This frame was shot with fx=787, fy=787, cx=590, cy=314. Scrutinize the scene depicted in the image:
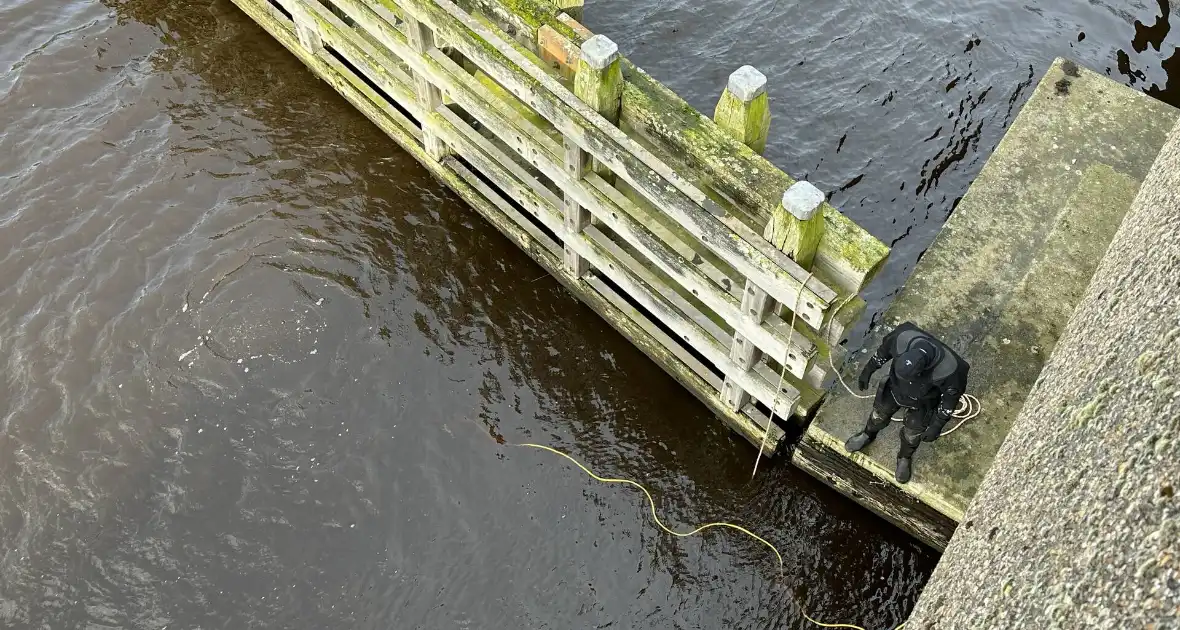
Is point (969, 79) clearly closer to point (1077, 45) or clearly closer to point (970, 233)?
point (1077, 45)

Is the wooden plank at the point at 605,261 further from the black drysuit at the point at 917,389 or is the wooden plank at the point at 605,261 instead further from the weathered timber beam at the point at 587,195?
the black drysuit at the point at 917,389

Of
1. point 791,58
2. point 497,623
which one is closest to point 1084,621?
point 497,623

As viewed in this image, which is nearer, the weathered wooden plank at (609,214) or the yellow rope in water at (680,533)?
the weathered wooden plank at (609,214)

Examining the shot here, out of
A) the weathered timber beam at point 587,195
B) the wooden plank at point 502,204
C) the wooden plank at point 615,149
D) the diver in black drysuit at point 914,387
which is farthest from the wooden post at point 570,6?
the diver in black drysuit at point 914,387

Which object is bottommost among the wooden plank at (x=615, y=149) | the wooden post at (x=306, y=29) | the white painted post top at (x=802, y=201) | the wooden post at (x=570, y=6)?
the wooden post at (x=306, y=29)

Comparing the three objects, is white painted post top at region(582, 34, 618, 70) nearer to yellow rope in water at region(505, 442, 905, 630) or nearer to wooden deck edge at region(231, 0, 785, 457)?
wooden deck edge at region(231, 0, 785, 457)

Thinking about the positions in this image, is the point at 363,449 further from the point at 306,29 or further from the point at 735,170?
the point at 306,29
